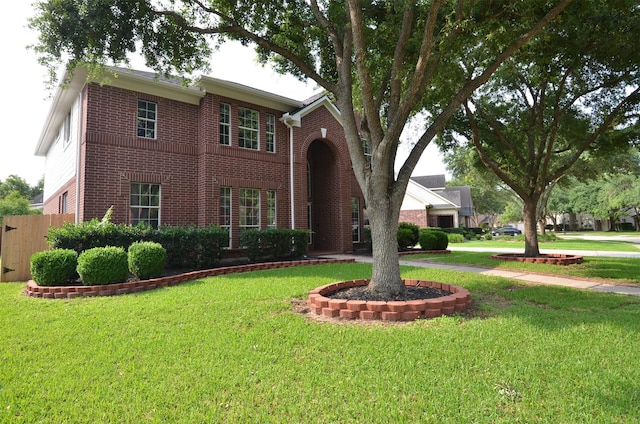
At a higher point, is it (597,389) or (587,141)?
(587,141)

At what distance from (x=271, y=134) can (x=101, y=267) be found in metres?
8.62

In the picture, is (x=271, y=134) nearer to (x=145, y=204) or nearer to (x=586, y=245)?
(x=145, y=204)

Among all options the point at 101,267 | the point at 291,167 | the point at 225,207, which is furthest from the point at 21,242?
the point at 291,167

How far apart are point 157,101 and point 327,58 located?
259 inches

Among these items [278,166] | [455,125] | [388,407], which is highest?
[455,125]

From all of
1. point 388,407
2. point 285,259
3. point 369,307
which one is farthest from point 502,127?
point 388,407

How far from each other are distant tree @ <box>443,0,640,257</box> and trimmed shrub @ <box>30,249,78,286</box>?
38.5 ft

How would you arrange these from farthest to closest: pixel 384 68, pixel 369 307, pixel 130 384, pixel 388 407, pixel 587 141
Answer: pixel 587 141
pixel 384 68
pixel 369 307
pixel 130 384
pixel 388 407

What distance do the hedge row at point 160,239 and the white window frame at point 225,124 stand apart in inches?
146

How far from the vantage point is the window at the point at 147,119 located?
1172 cm

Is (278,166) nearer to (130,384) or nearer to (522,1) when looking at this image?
(522,1)

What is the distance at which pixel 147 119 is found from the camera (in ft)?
38.8

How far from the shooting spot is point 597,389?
2.93 metres

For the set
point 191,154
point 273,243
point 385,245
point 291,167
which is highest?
point 191,154
